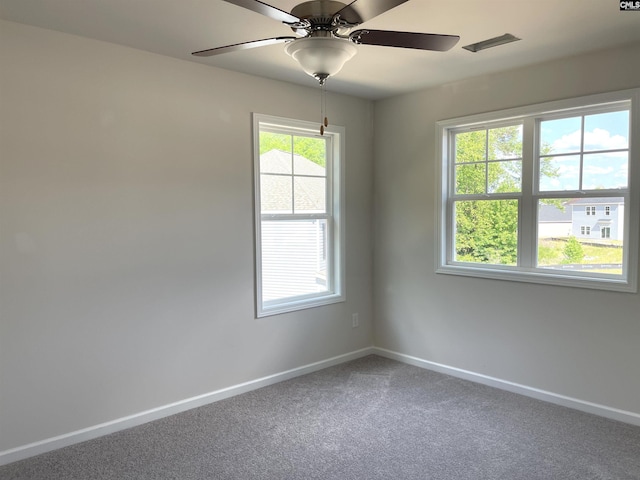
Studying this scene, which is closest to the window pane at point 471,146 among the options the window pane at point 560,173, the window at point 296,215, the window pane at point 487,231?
the window pane at point 487,231

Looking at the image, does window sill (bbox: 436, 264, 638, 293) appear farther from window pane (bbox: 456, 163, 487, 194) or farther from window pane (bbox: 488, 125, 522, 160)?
window pane (bbox: 488, 125, 522, 160)

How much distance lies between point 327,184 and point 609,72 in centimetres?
228

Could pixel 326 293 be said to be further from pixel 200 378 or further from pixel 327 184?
pixel 200 378

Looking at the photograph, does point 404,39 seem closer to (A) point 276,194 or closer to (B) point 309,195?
(A) point 276,194

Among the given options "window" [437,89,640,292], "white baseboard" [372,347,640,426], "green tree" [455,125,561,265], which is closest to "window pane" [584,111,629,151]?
"window" [437,89,640,292]

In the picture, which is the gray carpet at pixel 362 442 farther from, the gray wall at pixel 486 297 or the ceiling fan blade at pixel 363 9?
the ceiling fan blade at pixel 363 9

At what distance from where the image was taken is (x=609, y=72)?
3.01 metres

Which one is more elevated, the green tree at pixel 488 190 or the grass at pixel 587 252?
the green tree at pixel 488 190

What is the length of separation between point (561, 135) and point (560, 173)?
28 cm

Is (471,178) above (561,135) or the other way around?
the other way around

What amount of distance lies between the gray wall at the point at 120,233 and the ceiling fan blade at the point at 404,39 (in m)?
1.70

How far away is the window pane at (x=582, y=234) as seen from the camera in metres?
3.13

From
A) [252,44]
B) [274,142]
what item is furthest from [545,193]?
[252,44]

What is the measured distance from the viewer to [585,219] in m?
3.26
